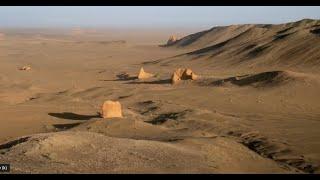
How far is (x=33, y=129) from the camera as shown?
42.8ft

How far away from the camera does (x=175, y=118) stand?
47.4ft

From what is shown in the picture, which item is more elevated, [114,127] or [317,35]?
[317,35]

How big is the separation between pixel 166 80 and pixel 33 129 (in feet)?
37.4

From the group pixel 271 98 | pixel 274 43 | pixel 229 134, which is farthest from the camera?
pixel 274 43

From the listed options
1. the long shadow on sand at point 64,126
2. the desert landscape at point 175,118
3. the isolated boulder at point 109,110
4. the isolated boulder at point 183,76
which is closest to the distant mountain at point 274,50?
the desert landscape at point 175,118

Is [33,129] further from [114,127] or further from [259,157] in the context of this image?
[259,157]

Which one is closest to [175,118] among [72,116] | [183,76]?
[72,116]

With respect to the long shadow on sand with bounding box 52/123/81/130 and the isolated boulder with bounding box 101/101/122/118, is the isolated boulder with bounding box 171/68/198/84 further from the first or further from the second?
the long shadow on sand with bounding box 52/123/81/130

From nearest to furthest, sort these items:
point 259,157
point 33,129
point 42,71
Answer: point 259,157 → point 33,129 → point 42,71

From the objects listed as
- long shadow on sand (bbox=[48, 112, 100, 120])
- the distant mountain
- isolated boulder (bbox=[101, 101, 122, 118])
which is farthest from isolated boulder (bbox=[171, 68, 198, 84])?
isolated boulder (bbox=[101, 101, 122, 118])

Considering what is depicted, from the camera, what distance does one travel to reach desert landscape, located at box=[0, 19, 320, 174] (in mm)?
8375
